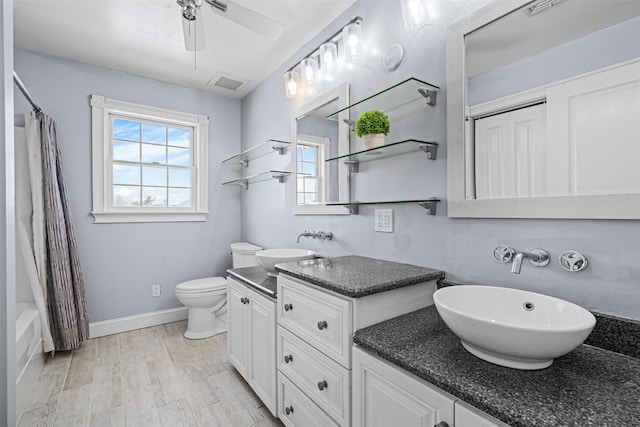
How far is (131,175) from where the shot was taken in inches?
121

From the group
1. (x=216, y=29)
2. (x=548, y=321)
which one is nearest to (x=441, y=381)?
(x=548, y=321)

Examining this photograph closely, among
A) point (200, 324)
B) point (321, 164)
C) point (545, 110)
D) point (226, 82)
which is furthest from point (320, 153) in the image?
point (200, 324)

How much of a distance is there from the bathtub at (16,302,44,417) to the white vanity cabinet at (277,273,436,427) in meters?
1.45

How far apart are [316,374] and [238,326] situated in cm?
91

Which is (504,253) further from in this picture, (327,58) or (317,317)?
(327,58)

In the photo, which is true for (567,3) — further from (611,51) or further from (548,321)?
(548,321)

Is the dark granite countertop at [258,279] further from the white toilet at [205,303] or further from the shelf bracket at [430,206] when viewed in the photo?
the shelf bracket at [430,206]

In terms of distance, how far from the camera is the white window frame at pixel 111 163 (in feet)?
9.25

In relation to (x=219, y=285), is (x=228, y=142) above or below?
above

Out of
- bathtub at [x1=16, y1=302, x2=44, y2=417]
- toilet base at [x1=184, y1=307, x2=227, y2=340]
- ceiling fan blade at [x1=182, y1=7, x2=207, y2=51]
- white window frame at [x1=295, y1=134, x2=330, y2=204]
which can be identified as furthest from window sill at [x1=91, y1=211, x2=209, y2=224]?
ceiling fan blade at [x1=182, y1=7, x2=207, y2=51]

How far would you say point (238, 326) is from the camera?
2.08 meters

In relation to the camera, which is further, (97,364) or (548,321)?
(97,364)

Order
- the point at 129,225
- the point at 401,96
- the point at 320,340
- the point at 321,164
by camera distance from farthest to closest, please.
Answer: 1. the point at 129,225
2. the point at 321,164
3. the point at 401,96
4. the point at 320,340

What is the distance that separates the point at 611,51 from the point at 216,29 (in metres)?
2.29
